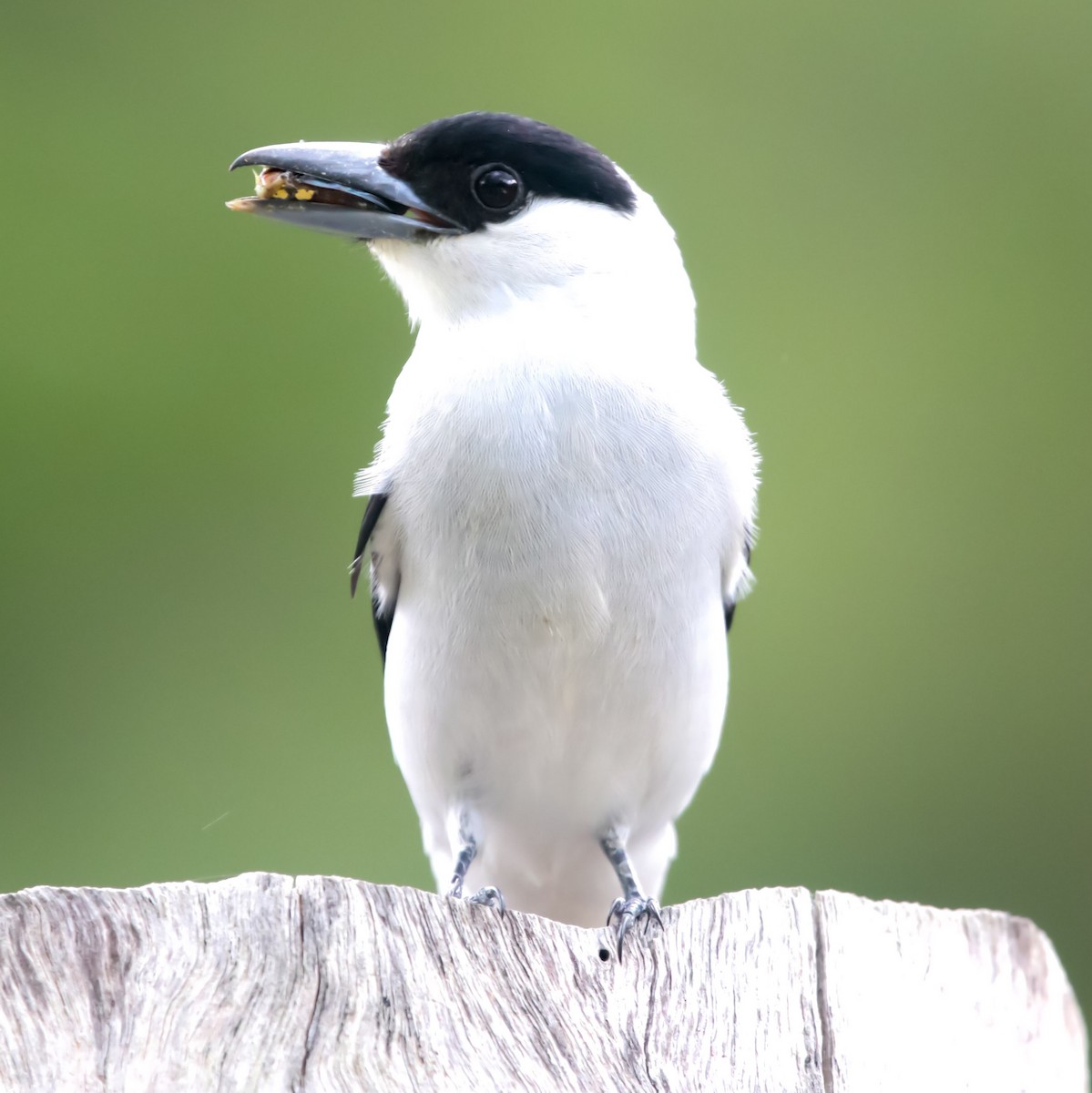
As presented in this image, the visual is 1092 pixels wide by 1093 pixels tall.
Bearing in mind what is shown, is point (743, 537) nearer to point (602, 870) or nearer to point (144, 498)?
point (602, 870)

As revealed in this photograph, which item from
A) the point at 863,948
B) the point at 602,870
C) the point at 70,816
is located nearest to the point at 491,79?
the point at 70,816

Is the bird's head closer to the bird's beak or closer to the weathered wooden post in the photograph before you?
the bird's beak

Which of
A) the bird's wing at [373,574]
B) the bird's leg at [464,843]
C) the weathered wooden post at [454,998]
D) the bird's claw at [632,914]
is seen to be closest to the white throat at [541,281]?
the bird's wing at [373,574]

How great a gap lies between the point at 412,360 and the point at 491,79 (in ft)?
12.3

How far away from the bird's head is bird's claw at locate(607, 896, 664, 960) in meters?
1.35

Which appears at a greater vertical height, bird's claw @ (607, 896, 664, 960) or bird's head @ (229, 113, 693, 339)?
bird's head @ (229, 113, 693, 339)

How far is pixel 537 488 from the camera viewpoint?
3467mm

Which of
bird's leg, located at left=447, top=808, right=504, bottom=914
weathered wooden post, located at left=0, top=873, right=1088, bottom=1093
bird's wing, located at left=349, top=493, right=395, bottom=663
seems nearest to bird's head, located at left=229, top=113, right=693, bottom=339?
bird's wing, located at left=349, top=493, right=395, bottom=663

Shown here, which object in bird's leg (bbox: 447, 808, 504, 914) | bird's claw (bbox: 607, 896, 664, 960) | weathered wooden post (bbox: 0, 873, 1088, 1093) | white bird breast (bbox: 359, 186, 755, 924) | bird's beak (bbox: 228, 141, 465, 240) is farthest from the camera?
bird's leg (bbox: 447, 808, 504, 914)

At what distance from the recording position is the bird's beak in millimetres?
3695

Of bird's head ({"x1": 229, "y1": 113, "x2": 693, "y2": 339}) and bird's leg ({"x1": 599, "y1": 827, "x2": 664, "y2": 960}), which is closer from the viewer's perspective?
bird's leg ({"x1": 599, "y1": 827, "x2": 664, "y2": 960})

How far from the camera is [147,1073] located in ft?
7.22

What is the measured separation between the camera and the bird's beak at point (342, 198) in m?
3.70

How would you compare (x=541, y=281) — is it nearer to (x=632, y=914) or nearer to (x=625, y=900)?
(x=625, y=900)
